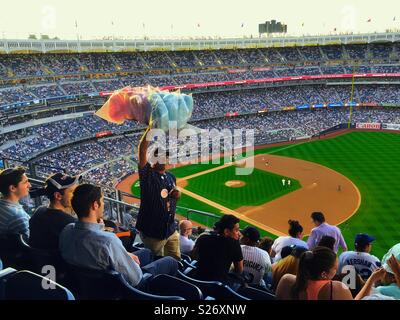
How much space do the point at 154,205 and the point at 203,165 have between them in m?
32.4

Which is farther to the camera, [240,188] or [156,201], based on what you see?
[240,188]

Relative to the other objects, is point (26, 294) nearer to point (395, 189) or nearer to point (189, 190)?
point (189, 190)

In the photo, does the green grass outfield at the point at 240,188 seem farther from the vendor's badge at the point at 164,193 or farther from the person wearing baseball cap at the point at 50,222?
the person wearing baseball cap at the point at 50,222

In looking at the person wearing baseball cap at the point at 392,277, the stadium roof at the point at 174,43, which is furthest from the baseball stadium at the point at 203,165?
the stadium roof at the point at 174,43

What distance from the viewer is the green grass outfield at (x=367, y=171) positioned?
22461mm

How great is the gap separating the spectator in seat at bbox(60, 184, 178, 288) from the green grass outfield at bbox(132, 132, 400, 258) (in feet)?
60.9

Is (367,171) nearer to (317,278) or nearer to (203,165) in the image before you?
(203,165)

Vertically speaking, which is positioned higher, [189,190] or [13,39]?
[13,39]

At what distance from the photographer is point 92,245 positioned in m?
3.60

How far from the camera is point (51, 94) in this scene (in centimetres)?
3975

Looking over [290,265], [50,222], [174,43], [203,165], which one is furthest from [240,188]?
[174,43]

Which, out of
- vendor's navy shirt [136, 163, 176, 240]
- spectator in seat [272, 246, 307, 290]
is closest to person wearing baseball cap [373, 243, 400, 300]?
spectator in seat [272, 246, 307, 290]

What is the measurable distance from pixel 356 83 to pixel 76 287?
62.2 m
